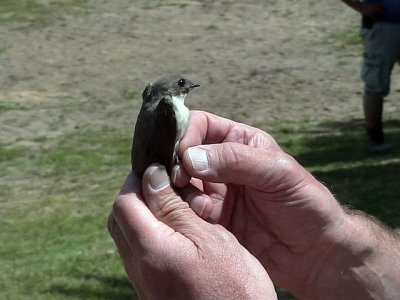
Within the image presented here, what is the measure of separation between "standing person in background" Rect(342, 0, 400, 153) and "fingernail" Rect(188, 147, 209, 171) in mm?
6457

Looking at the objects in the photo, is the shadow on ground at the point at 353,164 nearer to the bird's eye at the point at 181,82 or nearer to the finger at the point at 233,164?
the finger at the point at 233,164

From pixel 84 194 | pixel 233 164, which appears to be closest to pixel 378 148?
pixel 84 194

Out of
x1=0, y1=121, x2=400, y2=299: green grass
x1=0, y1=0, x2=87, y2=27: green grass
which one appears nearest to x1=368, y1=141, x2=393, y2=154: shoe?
x1=0, y1=121, x2=400, y2=299: green grass

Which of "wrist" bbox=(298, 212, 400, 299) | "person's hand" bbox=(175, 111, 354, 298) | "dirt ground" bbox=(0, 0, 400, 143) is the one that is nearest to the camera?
"person's hand" bbox=(175, 111, 354, 298)

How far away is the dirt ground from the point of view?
1280 centimetres

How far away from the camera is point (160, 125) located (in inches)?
106

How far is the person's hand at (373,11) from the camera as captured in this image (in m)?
9.06

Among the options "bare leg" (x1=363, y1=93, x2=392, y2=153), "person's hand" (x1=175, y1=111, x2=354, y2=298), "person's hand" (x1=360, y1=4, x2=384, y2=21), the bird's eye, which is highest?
the bird's eye

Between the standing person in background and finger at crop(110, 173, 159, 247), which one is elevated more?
finger at crop(110, 173, 159, 247)

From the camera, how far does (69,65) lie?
50.2ft

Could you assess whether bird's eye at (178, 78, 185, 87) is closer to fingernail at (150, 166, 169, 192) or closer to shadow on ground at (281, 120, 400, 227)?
fingernail at (150, 166, 169, 192)

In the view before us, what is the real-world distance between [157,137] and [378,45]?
22.3ft

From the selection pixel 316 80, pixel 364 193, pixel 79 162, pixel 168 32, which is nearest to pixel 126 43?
pixel 168 32

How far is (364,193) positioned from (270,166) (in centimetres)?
545
